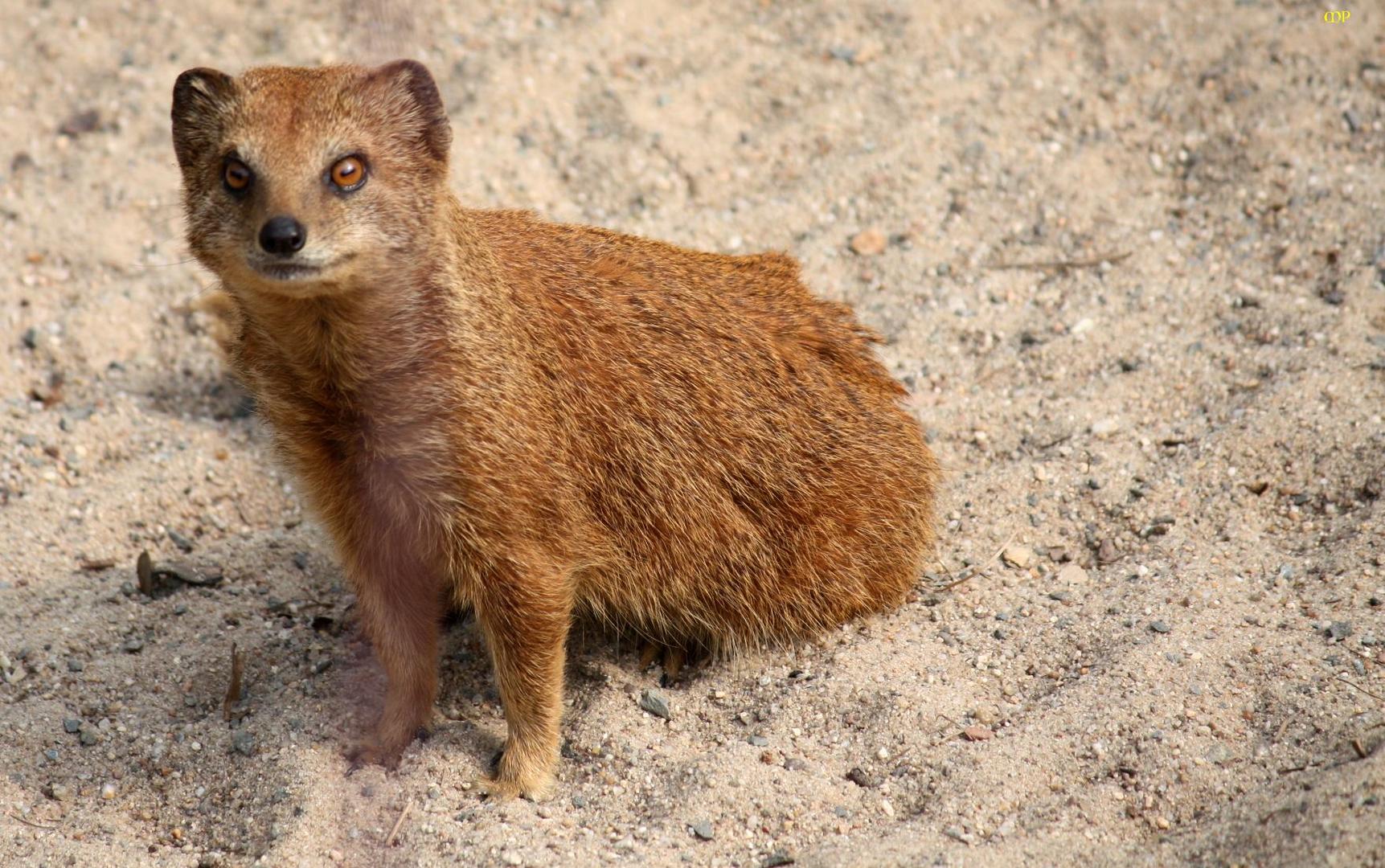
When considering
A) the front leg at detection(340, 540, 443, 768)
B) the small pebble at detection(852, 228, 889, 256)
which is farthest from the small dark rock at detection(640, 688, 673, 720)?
the small pebble at detection(852, 228, 889, 256)

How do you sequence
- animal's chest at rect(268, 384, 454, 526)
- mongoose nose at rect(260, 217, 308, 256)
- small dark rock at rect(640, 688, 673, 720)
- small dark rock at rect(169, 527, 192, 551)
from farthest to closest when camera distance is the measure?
small dark rock at rect(169, 527, 192, 551), small dark rock at rect(640, 688, 673, 720), animal's chest at rect(268, 384, 454, 526), mongoose nose at rect(260, 217, 308, 256)

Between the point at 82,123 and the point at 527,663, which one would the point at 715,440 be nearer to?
the point at 527,663

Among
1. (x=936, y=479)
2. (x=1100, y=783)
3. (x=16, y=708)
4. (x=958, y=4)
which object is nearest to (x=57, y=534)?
(x=16, y=708)

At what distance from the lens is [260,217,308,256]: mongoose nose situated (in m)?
3.02

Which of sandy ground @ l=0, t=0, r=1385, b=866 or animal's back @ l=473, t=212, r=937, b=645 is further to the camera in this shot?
animal's back @ l=473, t=212, r=937, b=645

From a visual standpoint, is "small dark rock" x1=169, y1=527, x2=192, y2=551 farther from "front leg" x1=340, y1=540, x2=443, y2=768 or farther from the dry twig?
the dry twig

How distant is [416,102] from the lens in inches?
136

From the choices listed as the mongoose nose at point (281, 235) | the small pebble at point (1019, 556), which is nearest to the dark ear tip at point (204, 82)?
the mongoose nose at point (281, 235)

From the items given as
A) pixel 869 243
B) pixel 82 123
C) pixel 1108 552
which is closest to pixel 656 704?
pixel 1108 552

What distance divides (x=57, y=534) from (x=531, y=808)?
2.17m

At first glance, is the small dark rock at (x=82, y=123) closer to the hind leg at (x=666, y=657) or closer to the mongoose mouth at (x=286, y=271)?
the mongoose mouth at (x=286, y=271)

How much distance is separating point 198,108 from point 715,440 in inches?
69.1

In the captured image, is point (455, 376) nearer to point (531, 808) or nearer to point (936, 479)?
point (531, 808)

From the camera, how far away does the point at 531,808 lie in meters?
3.77
